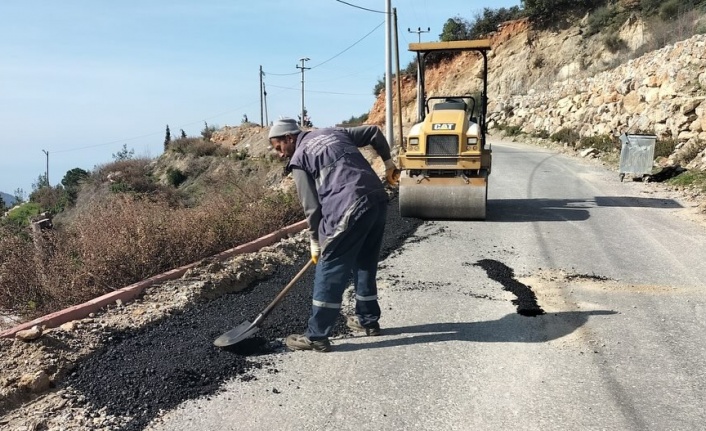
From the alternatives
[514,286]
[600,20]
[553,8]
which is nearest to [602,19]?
[600,20]

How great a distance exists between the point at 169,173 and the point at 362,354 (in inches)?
1491

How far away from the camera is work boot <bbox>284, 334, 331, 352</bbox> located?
4.23 m

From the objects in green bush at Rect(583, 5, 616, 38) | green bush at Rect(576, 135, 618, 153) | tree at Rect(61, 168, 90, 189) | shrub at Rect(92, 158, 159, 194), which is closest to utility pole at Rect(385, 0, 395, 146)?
green bush at Rect(576, 135, 618, 153)

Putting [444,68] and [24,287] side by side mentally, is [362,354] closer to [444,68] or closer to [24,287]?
[24,287]

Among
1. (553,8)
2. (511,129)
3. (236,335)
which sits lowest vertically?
(236,335)

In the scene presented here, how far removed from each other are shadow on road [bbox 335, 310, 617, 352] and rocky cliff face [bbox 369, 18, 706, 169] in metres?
10.2

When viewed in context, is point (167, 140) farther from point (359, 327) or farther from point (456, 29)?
point (359, 327)

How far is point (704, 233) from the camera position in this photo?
8094mm

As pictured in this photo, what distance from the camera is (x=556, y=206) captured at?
10.4 meters

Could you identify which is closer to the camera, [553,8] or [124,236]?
[124,236]

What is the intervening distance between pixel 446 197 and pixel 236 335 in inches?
208

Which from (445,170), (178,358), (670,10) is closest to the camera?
(178,358)

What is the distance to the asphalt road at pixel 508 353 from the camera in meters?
3.36

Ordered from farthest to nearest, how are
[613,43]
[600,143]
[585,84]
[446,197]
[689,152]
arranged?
1. [613,43]
2. [585,84]
3. [600,143]
4. [689,152]
5. [446,197]
